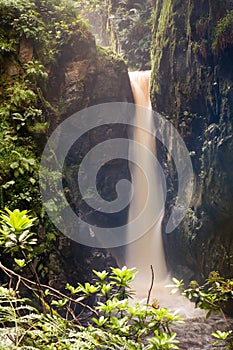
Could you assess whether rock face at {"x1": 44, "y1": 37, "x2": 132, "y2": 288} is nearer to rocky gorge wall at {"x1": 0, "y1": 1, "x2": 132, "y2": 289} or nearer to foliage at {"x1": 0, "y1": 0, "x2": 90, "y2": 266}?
rocky gorge wall at {"x1": 0, "y1": 1, "x2": 132, "y2": 289}

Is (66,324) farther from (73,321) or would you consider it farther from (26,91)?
(26,91)

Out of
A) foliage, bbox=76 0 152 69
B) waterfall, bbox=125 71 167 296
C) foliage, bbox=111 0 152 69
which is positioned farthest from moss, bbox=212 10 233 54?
foliage, bbox=111 0 152 69

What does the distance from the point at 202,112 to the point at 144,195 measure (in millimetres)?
4168

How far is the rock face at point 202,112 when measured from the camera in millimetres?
6629

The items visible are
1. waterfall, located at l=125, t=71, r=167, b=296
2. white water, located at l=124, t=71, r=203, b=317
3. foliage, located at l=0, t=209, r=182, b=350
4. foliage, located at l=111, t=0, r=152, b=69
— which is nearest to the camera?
foliage, located at l=0, t=209, r=182, b=350

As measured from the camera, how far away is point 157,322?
1837 mm

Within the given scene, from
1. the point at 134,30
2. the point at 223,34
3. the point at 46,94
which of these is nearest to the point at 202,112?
the point at 223,34

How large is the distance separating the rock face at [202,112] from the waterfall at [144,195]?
0.74 meters

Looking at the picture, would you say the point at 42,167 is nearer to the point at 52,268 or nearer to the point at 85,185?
the point at 52,268

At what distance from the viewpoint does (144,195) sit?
11.0 meters

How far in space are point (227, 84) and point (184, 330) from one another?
557cm

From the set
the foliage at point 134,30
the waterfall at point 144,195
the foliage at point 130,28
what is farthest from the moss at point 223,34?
the foliage at point 134,30

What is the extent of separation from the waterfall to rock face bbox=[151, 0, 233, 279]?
0.74 meters

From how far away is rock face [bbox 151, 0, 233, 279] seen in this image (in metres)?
6.63
